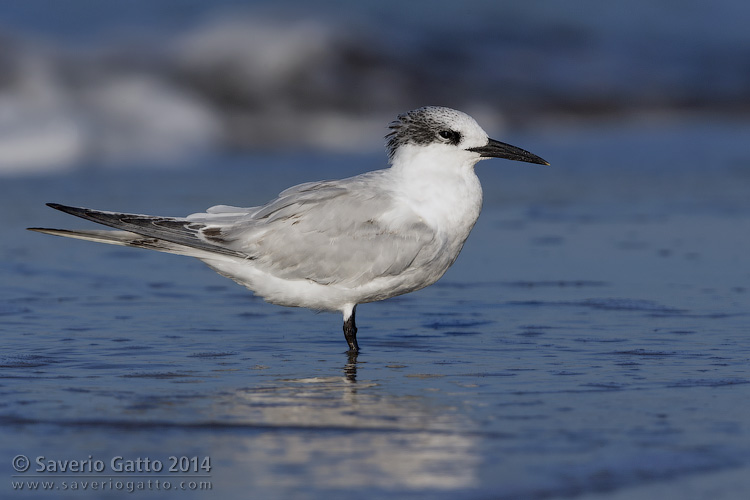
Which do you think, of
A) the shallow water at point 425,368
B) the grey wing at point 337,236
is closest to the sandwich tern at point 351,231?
the grey wing at point 337,236

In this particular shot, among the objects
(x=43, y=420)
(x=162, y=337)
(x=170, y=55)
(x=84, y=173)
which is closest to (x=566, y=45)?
(x=170, y=55)

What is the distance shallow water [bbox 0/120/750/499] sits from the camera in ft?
11.9

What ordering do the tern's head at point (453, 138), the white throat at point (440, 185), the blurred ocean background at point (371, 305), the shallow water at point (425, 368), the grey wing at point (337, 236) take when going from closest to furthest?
the shallow water at point (425, 368)
the blurred ocean background at point (371, 305)
the grey wing at point (337, 236)
the white throat at point (440, 185)
the tern's head at point (453, 138)

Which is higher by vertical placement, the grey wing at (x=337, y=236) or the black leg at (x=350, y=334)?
the grey wing at (x=337, y=236)

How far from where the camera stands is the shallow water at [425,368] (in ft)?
11.9

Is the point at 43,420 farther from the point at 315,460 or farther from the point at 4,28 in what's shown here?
the point at 4,28

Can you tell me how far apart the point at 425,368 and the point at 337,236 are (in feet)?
2.75

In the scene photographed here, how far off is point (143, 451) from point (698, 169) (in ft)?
27.5

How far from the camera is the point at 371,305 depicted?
661cm

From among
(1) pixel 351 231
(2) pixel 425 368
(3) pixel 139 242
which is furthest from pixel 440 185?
(3) pixel 139 242

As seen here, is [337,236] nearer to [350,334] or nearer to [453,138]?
[350,334]

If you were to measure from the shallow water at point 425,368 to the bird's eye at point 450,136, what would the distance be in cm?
93

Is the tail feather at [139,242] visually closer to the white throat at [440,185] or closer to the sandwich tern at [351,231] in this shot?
the sandwich tern at [351,231]

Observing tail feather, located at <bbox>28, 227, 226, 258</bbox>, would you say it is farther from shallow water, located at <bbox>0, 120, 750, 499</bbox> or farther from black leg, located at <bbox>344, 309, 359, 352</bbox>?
black leg, located at <bbox>344, 309, 359, 352</bbox>
